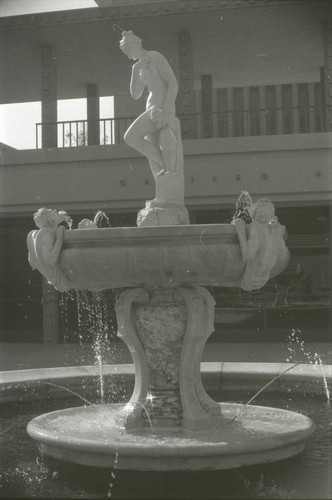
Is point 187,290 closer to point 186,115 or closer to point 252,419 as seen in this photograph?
point 252,419

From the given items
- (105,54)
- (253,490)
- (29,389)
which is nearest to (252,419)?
(253,490)

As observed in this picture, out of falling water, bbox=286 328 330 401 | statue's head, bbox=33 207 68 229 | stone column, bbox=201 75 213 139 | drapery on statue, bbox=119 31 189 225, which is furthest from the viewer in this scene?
stone column, bbox=201 75 213 139

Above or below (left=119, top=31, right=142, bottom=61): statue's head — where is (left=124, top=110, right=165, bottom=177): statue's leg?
below

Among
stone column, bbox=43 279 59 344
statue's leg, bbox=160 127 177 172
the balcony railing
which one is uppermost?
the balcony railing

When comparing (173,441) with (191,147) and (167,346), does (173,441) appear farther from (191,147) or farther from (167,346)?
(191,147)

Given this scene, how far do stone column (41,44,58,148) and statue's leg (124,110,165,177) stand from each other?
10.6 meters

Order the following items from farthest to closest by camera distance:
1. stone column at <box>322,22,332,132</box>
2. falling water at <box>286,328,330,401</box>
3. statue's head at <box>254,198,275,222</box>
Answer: stone column at <box>322,22,332,132</box>
falling water at <box>286,328,330,401</box>
statue's head at <box>254,198,275,222</box>

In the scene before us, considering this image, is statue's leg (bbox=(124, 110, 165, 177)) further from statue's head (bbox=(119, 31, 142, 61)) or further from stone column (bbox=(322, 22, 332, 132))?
stone column (bbox=(322, 22, 332, 132))

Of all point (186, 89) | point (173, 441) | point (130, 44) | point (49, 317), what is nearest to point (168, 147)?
point (130, 44)

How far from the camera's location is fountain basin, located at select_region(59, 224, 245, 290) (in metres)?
5.22

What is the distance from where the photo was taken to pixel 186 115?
16.2 meters

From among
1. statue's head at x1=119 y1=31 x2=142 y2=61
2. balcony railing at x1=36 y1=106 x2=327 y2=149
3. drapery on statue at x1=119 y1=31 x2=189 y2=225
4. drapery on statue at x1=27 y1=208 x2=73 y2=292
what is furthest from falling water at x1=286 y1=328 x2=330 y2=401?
drapery on statue at x1=27 y1=208 x2=73 y2=292

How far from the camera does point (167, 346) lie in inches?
235

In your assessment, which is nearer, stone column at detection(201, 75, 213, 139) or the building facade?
the building facade
